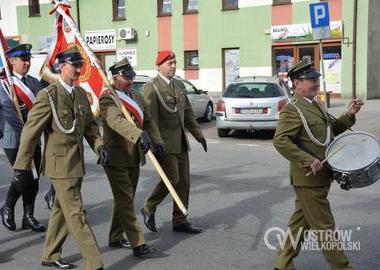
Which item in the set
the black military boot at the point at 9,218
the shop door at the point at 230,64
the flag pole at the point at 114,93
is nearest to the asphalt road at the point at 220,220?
the black military boot at the point at 9,218

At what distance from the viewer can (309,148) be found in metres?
4.50

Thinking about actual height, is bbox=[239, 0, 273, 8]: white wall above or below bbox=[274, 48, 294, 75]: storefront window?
above

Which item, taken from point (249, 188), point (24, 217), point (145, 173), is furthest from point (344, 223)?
point (145, 173)

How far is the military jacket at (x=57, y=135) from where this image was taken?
482cm

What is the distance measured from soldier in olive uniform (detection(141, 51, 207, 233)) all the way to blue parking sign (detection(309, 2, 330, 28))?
7.19 metres

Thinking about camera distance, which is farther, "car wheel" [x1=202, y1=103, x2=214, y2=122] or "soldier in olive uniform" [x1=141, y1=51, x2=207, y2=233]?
"car wheel" [x1=202, y1=103, x2=214, y2=122]

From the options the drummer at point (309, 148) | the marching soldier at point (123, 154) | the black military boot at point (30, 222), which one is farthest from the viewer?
the black military boot at point (30, 222)

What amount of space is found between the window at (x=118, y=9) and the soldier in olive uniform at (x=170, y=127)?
24743 mm

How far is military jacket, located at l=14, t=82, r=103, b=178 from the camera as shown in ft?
15.8

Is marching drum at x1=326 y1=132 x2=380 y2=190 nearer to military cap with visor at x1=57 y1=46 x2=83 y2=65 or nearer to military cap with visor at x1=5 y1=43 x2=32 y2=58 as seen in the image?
military cap with visor at x1=57 y1=46 x2=83 y2=65

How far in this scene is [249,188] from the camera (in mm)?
8469

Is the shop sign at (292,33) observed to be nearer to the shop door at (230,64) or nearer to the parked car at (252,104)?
the shop door at (230,64)

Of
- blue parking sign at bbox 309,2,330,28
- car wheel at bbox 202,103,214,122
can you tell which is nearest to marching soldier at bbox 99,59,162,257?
blue parking sign at bbox 309,2,330,28

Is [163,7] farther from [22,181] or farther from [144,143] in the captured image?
[144,143]
